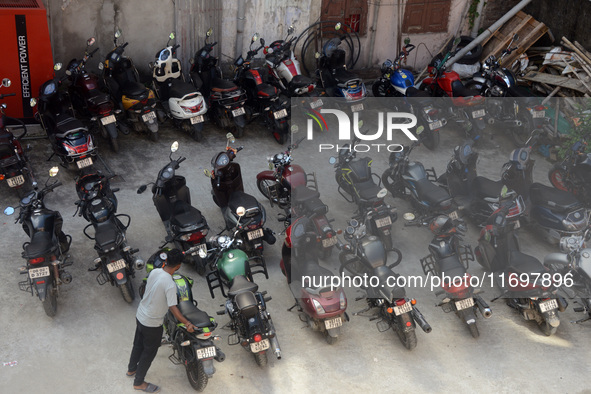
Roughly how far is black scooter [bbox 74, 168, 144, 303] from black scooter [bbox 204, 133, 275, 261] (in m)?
1.12

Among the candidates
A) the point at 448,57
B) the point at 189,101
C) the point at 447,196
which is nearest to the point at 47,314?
the point at 189,101

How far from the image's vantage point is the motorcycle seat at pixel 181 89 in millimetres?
9797

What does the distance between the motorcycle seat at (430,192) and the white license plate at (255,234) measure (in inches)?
81.7

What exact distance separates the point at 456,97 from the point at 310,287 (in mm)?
5094

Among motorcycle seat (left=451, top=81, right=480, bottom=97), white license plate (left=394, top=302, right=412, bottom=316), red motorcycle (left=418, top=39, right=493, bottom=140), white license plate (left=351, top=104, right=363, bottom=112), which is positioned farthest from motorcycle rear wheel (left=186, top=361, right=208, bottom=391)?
motorcycle seat (left=451, top=81, right=480, bottom=97)

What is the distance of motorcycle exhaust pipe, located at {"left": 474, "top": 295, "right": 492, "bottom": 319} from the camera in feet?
22.5

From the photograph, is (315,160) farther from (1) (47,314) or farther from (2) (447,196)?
(1) (47,314)

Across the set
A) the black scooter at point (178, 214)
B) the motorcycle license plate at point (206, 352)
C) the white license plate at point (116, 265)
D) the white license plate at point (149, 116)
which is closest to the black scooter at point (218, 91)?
the white license plate at point (149, 116)

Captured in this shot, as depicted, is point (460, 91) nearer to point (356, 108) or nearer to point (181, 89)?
point (356, 108)

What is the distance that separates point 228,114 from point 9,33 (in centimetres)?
305

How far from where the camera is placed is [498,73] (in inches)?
428

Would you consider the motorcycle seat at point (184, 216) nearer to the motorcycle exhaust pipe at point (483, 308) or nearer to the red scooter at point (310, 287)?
the red scooter at point (310, 287)

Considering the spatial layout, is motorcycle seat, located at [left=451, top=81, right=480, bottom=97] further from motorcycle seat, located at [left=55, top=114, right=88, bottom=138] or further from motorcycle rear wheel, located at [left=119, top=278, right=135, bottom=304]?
motorcycle rear wheel, located at [left=119, top=278, right=135, bottom=304]

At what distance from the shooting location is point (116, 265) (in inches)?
273
